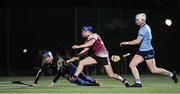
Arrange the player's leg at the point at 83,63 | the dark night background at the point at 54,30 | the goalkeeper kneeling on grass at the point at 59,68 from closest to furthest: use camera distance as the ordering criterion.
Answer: the player's leg at the point at 83,63
the goalkeeper kneeling on grass at the point at 59,68
the dark night background at the point at 54,30

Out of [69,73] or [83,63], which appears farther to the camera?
[69,73]

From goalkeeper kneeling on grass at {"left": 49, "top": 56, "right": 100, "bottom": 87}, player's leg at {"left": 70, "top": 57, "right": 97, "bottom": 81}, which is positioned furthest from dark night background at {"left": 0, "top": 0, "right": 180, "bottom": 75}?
player's leg at {"left": 70, "top": 57, "right": 97, "bottom": 81}

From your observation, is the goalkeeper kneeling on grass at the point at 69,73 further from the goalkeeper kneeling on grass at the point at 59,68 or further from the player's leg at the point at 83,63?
the player's leg at the point at 83,63

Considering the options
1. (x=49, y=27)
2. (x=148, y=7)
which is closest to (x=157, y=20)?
(x=148, y=7)

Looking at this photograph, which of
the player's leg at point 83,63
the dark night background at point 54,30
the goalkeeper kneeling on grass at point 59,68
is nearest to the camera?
the player's leg at point 83,63

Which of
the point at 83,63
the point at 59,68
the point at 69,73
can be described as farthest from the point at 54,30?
the point at 83,63

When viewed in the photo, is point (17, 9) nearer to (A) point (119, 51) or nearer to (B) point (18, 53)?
(B) point (18, 53)

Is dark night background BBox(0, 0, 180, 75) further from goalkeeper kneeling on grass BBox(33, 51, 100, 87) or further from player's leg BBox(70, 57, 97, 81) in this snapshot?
player's leg BBox(70, 57, 97, 81)

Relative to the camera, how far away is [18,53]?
32.6 m

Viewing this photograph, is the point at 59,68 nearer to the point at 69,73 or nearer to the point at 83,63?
the point at 69,73

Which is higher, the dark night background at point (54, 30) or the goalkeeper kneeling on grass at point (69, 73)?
the dark night background at point (54, 30)

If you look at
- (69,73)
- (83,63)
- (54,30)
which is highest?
(54,30)

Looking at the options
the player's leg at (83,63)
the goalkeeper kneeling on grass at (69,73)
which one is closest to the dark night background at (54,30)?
the goalkeeper kneeling on grass at (69,73)

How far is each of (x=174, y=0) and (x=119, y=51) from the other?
6.58m
